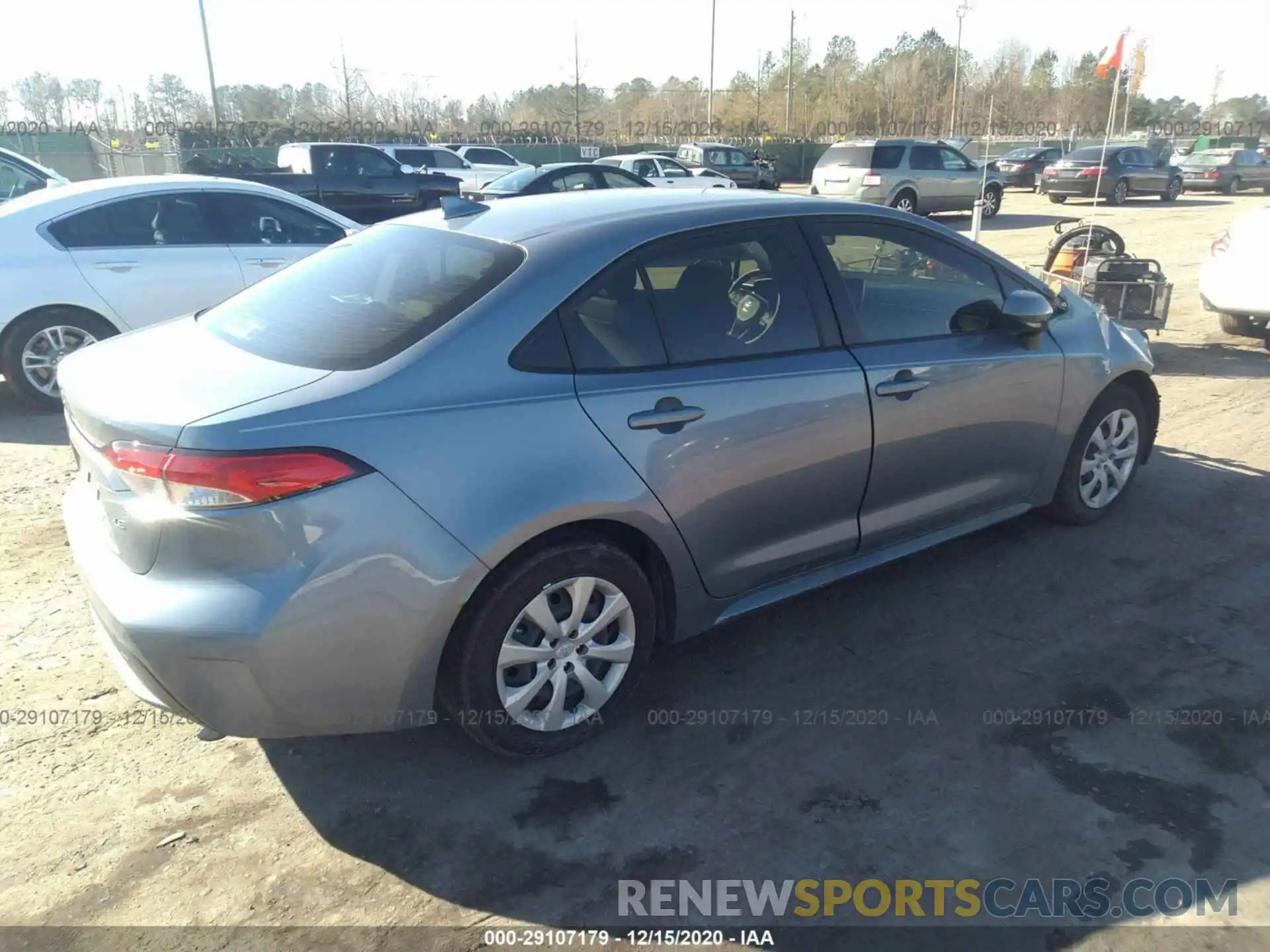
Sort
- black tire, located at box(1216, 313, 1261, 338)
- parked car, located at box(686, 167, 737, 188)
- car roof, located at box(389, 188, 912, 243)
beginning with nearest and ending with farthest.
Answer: car roof, located at box(389, 188, 912, 243) < black tire, located at box(1216, 313, 1261, 338) < parked car, located at box(686, 167, 737, 188)

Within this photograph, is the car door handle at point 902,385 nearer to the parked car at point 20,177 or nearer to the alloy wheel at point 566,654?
the alloy wheel at point 566,654

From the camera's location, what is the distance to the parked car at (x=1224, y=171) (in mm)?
30781

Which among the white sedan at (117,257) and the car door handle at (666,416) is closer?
the car door handle at (666,416)

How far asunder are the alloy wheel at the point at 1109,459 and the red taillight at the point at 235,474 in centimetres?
381

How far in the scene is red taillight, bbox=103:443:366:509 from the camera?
251 cm

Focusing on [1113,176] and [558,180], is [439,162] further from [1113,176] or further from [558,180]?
[1113,176]

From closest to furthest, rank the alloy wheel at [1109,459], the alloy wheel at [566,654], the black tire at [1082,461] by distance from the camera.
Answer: the alloy wheel at [566,654]
the black tire at [1082,461]
the alloy wheel at [1109,459]

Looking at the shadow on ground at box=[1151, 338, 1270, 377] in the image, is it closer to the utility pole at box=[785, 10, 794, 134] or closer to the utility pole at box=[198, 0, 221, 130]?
the utility pole at box=[198, 0, 221, 130]

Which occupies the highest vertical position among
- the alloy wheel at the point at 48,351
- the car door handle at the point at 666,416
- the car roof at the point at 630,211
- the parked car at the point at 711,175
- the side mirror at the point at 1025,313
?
the car roof at the point at 630,211

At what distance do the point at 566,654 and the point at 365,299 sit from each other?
1.37 m

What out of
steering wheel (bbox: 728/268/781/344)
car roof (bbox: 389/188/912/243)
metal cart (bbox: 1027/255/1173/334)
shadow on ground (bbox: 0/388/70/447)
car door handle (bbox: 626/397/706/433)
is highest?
car roof (bbox: 389/188/912/243)

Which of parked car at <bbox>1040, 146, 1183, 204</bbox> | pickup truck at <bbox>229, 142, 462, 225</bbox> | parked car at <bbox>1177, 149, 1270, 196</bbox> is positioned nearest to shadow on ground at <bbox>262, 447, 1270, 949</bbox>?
pickup truck at <bbox>229, 142, 462, 225</bbox>

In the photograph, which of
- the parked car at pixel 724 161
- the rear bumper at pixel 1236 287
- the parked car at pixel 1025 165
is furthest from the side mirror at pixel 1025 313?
the parked car at pixel 1025 165

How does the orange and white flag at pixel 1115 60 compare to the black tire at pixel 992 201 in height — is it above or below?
above
